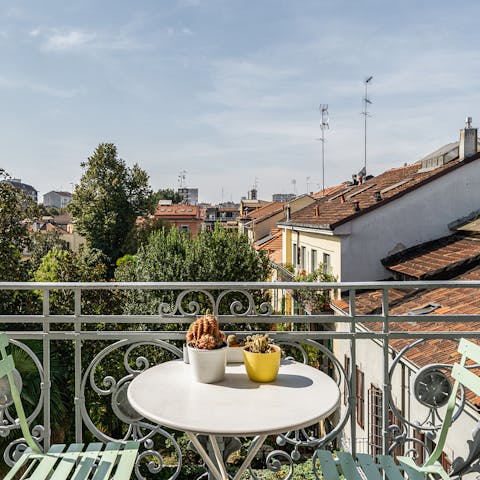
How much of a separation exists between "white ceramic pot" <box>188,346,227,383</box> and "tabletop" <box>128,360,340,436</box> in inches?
1.3

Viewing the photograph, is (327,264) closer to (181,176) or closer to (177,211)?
(177,211)

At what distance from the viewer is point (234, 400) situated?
206 cm

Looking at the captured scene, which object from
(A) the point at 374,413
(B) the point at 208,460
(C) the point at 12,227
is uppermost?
(C) the point at 12,227

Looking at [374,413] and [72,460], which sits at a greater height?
[72,460]

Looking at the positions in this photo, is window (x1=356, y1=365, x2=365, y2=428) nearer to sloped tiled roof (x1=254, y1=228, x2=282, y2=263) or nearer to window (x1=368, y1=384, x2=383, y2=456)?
window (x1=368, y1=384, x2=383, y2=456)

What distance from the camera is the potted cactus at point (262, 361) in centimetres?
225

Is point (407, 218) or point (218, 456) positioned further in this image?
point (407, 218)

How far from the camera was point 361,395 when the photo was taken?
1127cm

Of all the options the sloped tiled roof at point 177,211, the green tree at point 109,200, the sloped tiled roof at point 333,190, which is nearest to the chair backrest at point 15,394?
the sloped tiled roof at point 333,190

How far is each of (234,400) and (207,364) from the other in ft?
0.79

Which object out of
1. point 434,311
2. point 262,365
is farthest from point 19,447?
point 434,311

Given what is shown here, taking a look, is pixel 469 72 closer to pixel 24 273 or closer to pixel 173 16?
pixel 173 16

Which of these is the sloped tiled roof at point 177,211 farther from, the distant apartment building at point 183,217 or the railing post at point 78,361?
the railing post at point 78,361

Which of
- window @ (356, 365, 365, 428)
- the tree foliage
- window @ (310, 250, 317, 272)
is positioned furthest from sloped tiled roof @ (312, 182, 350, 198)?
window @ (356, 365, 365, 428)
